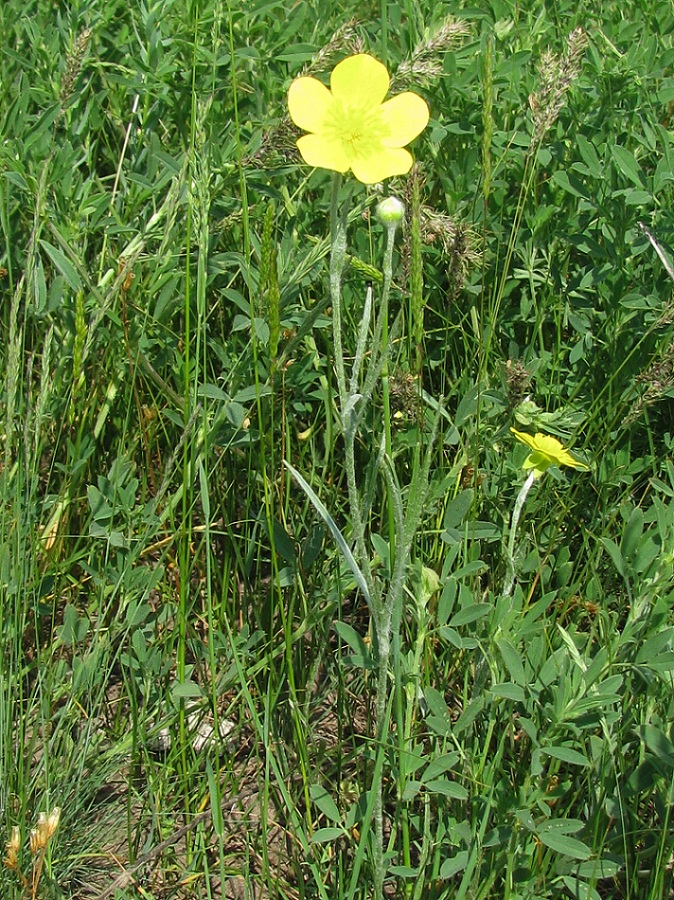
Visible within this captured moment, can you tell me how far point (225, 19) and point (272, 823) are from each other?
1859 mm

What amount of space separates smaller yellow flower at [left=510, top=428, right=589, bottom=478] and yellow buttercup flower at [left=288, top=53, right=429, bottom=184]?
58 centimetres

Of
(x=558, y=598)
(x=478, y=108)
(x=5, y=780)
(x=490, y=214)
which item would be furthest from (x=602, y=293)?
(x=5, y=780)

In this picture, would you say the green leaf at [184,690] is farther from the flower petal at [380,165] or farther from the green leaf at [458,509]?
the flower petal at [380,165]

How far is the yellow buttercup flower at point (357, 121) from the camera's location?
4.65 feet

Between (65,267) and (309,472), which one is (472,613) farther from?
(65,267)

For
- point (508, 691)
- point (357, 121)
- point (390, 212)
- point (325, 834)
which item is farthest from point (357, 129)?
point (325, 834)

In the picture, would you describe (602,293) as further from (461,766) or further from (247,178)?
(461,766)

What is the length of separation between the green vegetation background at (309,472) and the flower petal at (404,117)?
0.56 ft

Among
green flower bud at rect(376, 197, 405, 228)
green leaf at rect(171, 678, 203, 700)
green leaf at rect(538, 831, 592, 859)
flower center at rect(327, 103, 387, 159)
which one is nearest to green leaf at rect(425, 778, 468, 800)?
green leaf at rect(538, 831, 592, 859)

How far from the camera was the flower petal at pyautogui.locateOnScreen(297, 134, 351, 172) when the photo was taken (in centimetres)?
138

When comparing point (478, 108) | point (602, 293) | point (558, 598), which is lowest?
point (558, 598)

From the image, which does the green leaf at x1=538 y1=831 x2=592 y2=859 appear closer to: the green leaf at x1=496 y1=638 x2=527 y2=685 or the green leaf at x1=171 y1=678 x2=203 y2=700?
the green leaf at x1=496 y1=638 x2=527 y2=685

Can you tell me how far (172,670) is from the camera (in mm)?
2125

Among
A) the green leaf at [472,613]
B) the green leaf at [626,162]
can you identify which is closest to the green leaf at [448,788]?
the green leaf at [472,613]
